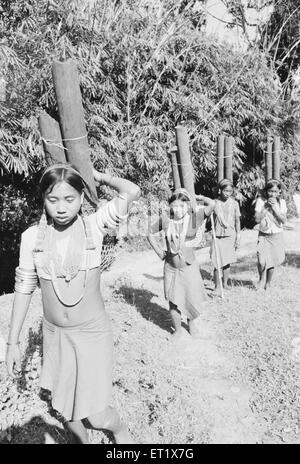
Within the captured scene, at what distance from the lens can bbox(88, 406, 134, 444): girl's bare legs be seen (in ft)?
7.29

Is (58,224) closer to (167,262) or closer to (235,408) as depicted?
(235,408)

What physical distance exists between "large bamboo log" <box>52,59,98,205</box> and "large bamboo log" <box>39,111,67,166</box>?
0.16 feet

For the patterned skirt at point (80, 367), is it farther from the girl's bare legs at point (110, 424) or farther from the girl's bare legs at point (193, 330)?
the girl's bare legs at point (193, 330)

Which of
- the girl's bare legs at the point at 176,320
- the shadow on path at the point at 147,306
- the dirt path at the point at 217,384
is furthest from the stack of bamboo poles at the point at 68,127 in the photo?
the shadow on path at the point at 147,306

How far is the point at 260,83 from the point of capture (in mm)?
10195

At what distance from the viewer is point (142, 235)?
33.8ft

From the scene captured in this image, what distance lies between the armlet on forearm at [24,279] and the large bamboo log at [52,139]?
91cm

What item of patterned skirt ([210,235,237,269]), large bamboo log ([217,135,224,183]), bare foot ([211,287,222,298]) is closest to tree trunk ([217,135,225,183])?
large bamboo log ([217,135,224,183])

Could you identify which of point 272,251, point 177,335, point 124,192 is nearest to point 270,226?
point 272,251

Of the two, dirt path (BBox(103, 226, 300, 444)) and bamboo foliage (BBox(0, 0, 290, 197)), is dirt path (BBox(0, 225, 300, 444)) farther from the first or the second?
bamboo foliage (BBox(0, 0, 290, 197))

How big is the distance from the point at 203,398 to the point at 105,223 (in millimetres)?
1904

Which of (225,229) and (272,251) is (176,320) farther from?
(272,251)

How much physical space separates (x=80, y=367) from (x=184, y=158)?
276 centimetres

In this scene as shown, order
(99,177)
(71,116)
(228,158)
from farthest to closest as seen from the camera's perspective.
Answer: (228,158) < (71,116) < (99,177)
